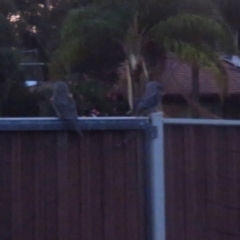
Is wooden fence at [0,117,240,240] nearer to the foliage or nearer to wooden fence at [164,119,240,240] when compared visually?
wooden fence at [164,119,240,240]

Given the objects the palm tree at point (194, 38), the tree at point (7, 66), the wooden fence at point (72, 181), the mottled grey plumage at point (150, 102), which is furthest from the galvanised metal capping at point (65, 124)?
the tree at point (7, 66)

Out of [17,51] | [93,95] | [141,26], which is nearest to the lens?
[141,26]

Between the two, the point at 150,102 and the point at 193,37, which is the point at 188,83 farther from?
the point at 150,102

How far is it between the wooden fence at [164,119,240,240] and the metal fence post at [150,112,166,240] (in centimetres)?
12

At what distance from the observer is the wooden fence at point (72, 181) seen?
5.00m

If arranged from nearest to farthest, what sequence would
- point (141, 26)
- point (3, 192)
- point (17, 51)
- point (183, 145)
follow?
point (3, 192), point (183, 145), point (141, 26), point (17, 51)

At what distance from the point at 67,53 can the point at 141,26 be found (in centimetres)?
195

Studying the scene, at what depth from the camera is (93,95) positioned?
19891mm

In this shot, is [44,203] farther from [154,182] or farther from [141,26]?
[141,26]

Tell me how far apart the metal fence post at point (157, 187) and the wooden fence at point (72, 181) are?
7cm

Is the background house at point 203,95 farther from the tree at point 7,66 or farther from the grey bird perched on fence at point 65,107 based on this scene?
the grey bird perched on fence at point 65,107

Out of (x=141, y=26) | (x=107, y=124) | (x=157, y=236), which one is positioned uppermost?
(x=141, y=26)

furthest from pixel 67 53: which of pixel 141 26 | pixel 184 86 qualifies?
pixel 184 86

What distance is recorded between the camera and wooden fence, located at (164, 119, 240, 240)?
5.36 metres
